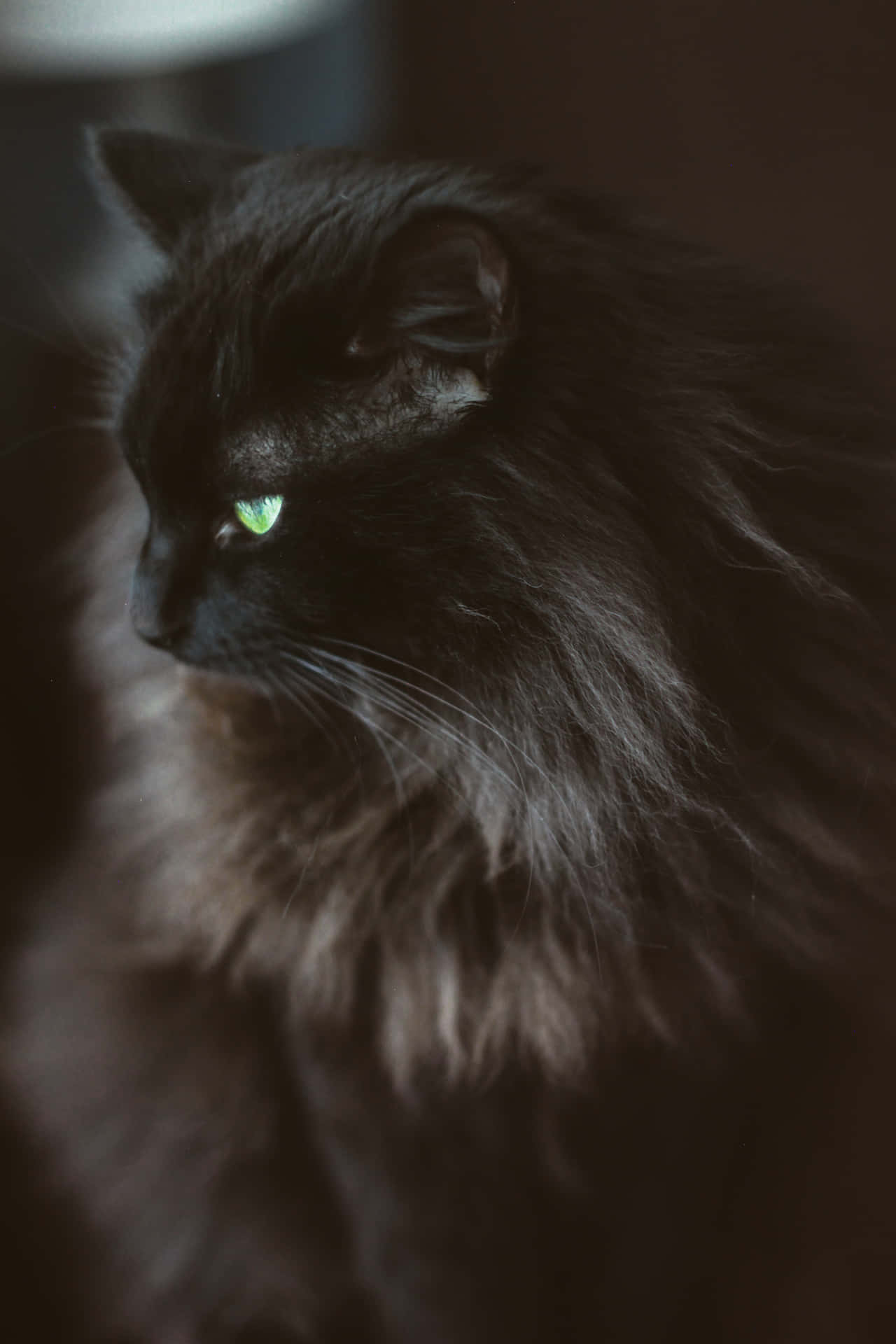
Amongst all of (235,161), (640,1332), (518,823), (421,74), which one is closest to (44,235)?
(235,161)

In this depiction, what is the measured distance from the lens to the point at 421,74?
0.66 meters

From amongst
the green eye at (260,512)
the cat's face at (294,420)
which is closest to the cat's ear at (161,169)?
the cat's face at (294,420)

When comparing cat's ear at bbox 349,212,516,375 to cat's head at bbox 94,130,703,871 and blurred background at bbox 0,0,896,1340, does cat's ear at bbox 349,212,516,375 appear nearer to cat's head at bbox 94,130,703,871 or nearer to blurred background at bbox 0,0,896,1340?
cat's head at bbox 94,130,703,871

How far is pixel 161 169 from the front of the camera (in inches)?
28.1

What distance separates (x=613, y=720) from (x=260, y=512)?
27 centimetres

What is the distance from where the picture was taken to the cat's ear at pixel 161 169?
2.34ft

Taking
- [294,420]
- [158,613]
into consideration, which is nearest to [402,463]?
[294,420]

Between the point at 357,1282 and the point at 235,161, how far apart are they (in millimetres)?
852

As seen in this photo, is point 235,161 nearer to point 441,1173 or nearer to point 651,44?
point 651,44

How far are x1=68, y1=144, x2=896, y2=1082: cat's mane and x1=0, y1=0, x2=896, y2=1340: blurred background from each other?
0.03m

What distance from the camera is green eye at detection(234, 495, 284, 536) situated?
2.23 ft

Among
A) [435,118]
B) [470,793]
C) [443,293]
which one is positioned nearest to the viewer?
[443,293]

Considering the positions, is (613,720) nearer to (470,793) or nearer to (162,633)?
(470,793)

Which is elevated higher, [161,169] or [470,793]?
[161,169]
